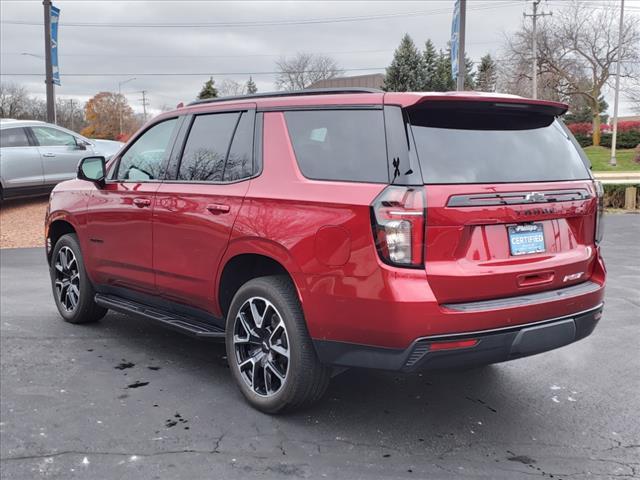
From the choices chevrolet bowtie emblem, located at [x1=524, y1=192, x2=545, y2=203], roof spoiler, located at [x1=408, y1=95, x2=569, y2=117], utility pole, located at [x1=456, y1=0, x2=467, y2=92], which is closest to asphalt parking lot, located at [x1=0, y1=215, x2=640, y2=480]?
chevrolet bowtie emblem, located at [x1=524, y1=192, x2=545, y2=203]

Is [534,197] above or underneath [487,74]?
underneath

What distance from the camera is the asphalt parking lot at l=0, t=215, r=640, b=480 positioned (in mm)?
3289

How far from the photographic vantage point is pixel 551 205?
355 centimetres

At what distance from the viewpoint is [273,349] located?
383 centimetres

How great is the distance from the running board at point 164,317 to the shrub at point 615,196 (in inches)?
574

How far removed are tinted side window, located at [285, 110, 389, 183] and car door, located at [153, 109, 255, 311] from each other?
0.43 meters

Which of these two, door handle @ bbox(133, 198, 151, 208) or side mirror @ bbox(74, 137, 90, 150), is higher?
side mirror @ bbox(74, 137, 90, 150)

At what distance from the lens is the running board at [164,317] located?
4340 millimetres

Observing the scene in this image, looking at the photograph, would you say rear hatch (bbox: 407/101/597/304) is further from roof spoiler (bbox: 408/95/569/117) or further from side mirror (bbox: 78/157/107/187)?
side mirror (bbox: 78/157/107/187)

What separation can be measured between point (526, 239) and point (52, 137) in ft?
42.0

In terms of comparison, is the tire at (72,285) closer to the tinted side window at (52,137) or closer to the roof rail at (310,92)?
the roof rail at (310,92)

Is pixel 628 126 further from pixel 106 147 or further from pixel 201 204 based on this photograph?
pixel 201 204

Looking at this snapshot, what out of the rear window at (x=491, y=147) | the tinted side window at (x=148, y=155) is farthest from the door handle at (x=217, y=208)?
the rear window at (x=491, y=147)

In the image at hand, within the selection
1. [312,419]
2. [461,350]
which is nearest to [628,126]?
[312,419]
